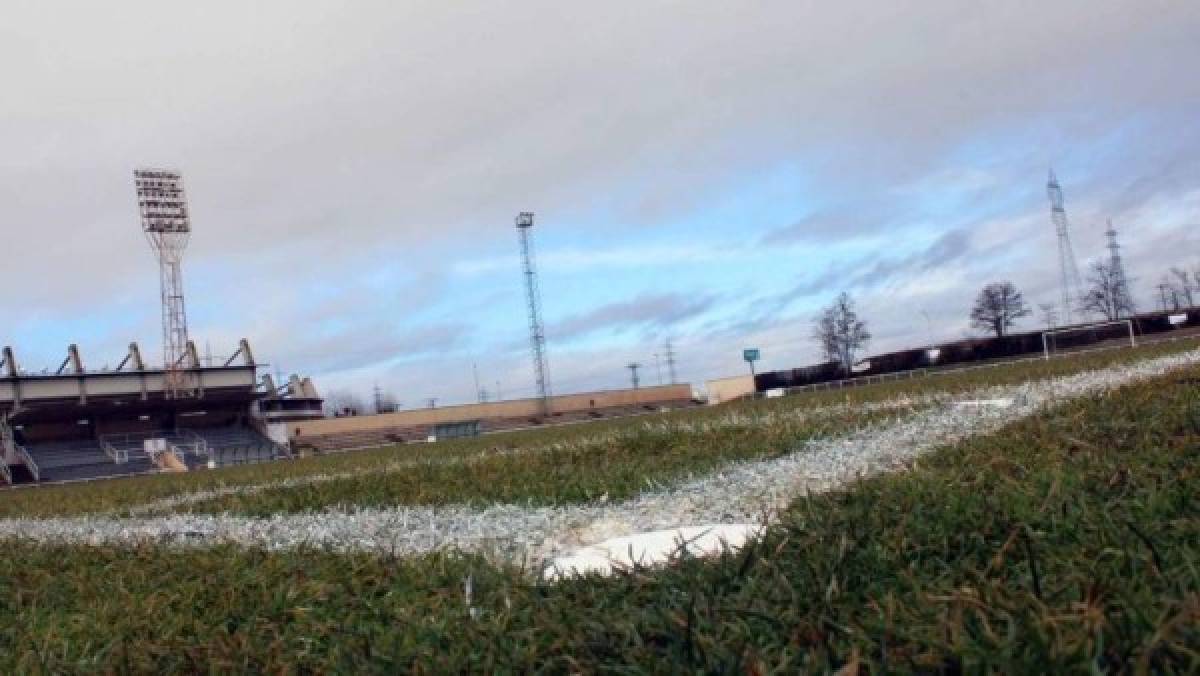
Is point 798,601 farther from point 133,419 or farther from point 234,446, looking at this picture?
point 133,419

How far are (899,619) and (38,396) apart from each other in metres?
64.0

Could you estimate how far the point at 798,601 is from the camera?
233 cm

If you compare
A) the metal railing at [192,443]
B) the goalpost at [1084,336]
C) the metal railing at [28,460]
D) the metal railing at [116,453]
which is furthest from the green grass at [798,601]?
the metal railing at [116,453]

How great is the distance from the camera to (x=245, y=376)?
6456 centimetres

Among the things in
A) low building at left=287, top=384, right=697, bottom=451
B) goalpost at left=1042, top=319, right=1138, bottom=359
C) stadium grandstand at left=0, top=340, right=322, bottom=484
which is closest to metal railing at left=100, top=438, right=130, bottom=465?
stadium grandstand at left=0, top=340, right=322, bottom=484

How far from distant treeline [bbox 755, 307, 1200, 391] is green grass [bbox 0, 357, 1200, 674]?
54654 millimetres

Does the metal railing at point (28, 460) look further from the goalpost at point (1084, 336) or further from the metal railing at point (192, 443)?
the goalpost at point (1084, 336)

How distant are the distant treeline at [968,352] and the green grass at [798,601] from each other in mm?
54654

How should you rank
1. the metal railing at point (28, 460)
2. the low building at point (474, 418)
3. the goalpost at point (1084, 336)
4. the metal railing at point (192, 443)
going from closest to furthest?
the metal railing at point (28, 460), the goalpost at point (1084, 336), the metal railing at point (192, 443), the low building at point (474, 418)

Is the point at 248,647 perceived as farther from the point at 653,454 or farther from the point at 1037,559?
the point at 653,454

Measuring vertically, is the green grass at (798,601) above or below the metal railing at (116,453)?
below

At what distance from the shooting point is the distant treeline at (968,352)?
54969 millimetres

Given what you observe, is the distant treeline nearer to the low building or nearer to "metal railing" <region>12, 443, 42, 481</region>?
the low building

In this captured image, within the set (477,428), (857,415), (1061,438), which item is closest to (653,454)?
(857,415)
